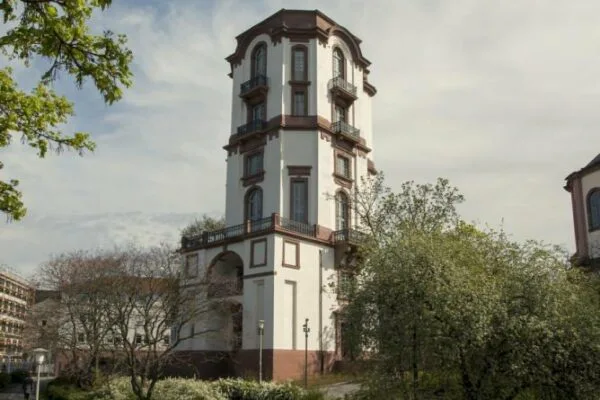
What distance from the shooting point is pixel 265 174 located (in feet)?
123

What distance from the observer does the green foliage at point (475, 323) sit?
43.4 ft

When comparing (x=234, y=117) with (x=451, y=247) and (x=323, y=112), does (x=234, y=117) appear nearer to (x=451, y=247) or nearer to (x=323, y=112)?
(x=323, y=112)

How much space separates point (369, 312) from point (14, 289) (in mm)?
94335

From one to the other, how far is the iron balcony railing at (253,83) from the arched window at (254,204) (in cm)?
672

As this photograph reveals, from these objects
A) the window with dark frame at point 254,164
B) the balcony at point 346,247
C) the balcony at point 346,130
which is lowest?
the balcony at point 346,247

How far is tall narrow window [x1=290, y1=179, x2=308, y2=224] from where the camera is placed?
3647 cm

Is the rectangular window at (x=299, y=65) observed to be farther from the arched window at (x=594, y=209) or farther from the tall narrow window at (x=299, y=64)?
the arched window at (x=594, y=209)

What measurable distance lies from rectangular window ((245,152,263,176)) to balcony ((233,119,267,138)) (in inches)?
60.1

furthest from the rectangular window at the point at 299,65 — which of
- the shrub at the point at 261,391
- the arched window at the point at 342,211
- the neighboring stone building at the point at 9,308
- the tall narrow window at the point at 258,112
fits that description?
the neighboring stone building at the point at 9,308

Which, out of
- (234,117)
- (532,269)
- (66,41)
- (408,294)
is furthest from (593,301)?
(234,117)

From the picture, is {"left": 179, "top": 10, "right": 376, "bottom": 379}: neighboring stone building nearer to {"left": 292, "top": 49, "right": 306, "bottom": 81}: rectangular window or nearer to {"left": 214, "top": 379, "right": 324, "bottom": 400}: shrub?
{"left": 292, "top": 49, "right": 306, "bottom": 81}: rectangular window

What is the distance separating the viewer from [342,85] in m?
39.8

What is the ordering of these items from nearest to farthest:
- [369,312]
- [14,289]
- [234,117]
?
[369,312] → [234,117] → [14,289]

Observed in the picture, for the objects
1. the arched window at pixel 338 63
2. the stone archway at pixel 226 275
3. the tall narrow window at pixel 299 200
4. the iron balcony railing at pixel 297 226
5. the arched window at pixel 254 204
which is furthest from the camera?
the arched window at pixel 338 63
